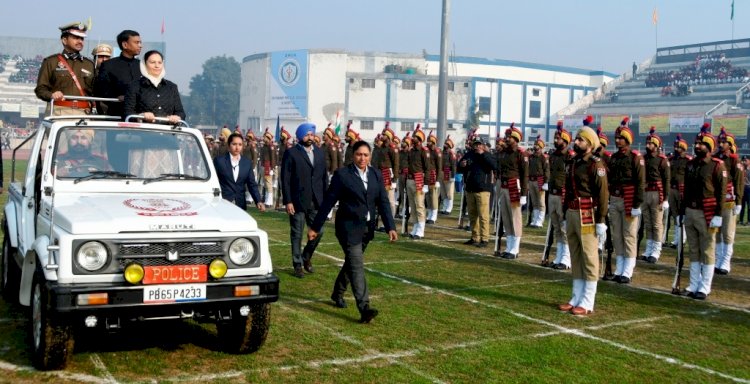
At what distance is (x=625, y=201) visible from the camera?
471 inches

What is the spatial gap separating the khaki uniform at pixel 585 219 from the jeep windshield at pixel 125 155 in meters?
4.49

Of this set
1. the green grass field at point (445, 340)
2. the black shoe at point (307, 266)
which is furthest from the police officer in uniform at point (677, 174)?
the black shoe at point (307, 266)

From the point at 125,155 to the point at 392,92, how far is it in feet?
256

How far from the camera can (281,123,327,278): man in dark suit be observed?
1076 cm

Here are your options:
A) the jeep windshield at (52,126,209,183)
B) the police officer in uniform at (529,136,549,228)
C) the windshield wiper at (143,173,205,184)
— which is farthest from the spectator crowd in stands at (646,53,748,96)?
the windshield wiper at (143,173,205,184)

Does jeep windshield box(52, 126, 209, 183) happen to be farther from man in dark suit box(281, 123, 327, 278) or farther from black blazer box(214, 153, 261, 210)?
man in dark suit box(281, 123, 327, 278)

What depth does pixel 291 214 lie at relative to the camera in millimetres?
10758

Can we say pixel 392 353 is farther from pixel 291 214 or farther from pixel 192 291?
pixel 291 214

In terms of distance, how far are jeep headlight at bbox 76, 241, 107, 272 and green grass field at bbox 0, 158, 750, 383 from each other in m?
0.89

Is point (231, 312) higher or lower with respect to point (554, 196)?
→ lower

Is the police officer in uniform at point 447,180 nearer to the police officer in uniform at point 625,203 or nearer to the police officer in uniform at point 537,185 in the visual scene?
the police officer in uniform at point 537,185

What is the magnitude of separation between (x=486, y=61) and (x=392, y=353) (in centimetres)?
9868

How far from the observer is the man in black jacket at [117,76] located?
8820 mm

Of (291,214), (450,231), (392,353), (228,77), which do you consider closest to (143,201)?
(392,353)
